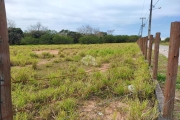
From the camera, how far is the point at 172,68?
2.25 metres

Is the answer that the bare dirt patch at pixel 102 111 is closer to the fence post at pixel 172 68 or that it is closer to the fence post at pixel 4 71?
the fence post at pixel 172 68

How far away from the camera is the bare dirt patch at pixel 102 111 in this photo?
2.55 meters

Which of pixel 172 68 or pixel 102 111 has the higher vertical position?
pixel 172 68

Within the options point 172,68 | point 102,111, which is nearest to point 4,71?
point 102,111

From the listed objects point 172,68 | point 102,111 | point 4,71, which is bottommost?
point 102,111

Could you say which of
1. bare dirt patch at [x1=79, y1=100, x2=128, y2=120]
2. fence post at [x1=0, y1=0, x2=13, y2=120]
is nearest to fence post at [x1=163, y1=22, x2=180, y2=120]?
bare dirt patch at [x1=79, y1=100, x2=128, y2=120]

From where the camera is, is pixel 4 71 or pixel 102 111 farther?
pixel 102 111

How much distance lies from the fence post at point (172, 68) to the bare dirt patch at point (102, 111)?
24.3 inches

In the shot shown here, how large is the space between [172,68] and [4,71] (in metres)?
1.99

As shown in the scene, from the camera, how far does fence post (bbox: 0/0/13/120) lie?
1.27 meters

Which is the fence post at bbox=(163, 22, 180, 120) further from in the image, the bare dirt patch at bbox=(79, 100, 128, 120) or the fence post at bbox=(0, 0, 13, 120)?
the fence post at bbox=(0, 0, 13, 120)

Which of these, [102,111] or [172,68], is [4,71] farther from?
[172,68]

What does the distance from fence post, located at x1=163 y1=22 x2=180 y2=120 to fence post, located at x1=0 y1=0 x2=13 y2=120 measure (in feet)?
6.36

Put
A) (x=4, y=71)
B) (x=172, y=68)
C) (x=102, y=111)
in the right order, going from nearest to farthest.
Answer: (x=4, y=71) → (x=172, y=68) → (x=102, y=111)
